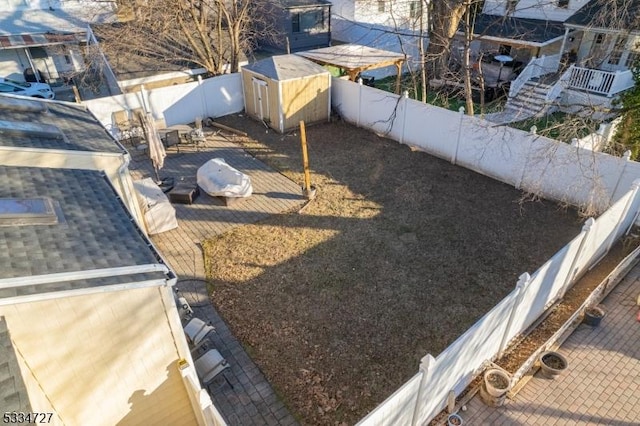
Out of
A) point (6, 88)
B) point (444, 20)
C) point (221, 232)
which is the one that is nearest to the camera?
point (221, 232)

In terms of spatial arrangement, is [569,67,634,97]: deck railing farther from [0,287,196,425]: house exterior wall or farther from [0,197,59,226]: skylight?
[0,197,59,226]: skylight

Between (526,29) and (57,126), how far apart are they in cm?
2275

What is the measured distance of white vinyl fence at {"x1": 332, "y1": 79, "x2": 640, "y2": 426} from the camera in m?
5.81

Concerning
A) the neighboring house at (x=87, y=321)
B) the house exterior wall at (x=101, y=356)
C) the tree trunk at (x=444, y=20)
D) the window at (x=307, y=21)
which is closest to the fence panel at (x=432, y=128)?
the tree trunk at (x=444, y=20)

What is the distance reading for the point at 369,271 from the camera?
9570 mm

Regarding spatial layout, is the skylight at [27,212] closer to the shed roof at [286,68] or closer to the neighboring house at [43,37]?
the shed roof at [286,68]

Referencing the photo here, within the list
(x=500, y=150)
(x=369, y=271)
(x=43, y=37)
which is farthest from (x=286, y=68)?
(x=43, y=37)

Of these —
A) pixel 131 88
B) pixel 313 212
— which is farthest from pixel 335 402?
pixel 131 88

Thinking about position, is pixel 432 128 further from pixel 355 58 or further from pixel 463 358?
pixel 463 358

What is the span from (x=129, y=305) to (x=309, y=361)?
3.76 m

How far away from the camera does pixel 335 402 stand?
6758 mm

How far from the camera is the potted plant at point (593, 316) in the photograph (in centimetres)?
768

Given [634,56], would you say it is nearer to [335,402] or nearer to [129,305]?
[335,402]

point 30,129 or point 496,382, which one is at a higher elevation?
point 30,129
